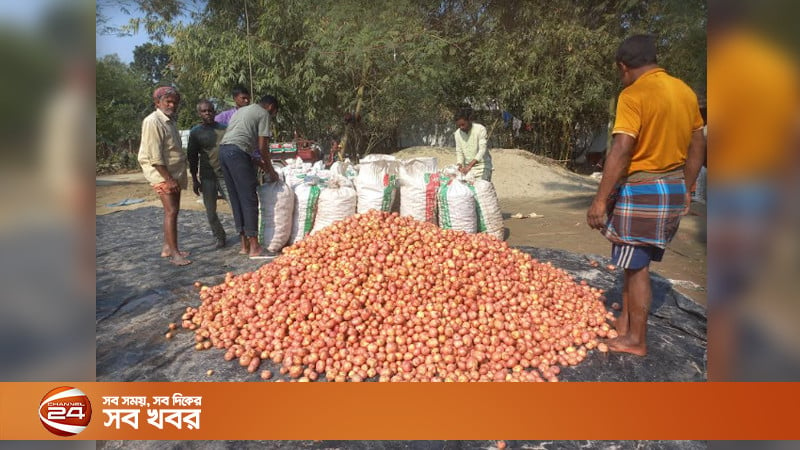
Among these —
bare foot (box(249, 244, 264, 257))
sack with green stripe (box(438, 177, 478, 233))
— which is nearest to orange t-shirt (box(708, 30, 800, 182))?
sack with green stripe (box(438, 177, 478, 233))

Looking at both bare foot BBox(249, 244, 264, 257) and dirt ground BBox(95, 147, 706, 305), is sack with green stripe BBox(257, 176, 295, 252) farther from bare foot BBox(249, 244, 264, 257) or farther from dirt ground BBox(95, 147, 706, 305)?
dirt ground BBox(95, 147, 706, 305)

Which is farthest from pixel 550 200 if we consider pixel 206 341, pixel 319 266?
pixel 206 341

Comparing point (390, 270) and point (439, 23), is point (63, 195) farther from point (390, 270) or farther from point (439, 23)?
point (439, 23)

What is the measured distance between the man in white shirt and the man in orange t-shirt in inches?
114

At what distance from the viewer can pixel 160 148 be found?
11.8 ft

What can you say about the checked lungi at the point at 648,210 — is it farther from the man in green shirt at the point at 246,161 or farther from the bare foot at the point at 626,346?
the man in green shirt at the point at 246,161

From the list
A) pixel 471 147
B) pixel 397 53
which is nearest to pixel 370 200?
pixel 471 147

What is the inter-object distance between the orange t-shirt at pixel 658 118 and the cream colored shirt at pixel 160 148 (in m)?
3.43

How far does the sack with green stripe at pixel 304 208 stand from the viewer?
13.2 ft

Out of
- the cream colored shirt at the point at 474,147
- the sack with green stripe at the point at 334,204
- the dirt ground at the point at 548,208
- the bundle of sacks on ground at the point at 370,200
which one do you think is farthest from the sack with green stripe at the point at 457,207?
the dirt ground at the point at 548,208

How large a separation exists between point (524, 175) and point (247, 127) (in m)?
8.26

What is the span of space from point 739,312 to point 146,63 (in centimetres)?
1179

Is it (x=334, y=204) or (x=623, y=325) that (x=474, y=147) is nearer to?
(x=334, y=204)

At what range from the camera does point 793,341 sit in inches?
47.8
